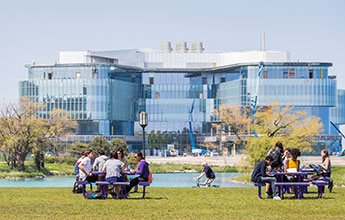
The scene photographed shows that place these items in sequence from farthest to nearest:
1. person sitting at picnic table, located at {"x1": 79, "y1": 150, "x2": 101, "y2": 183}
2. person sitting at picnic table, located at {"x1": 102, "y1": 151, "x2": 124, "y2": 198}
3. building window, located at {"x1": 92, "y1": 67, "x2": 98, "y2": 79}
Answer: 1. building window, located at {"x1": 92, "y1": 67, "x2": 98, "y2": 79}
2. person sitting at picnic table, located at {"x1": 79, "y1": 150, "x2": 101, "y2": 183}
3. person sitting at picnic table, located at {"x1": 102, "y1": 151, "x2": 124, "y2": 198}

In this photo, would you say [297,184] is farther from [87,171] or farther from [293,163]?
[87,171]

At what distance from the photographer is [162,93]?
144500 millimetres

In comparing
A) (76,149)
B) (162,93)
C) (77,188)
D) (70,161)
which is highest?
(162,93)


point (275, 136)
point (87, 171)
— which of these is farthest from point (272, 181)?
point (275, 136)

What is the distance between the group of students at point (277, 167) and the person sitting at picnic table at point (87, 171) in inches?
223

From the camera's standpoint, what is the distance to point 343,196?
23172 mm

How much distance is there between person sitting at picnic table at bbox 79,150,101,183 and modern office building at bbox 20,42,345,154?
106m

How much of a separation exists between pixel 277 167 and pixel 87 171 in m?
6.68

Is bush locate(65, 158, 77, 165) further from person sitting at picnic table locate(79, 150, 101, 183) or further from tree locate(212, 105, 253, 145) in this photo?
person sitting at picnic table locate(79, 150, 101, 183)

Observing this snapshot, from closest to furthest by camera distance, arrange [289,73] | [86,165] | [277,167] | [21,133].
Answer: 1. [86,165]
2. [277,167]
3. [21,133]
4. [289,73]

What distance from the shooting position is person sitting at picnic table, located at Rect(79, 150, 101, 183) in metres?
23.6

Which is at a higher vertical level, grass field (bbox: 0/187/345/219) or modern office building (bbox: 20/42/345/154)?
modern office building (bbox: 20/42/345/154)

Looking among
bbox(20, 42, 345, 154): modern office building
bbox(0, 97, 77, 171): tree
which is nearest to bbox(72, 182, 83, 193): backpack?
bbox(0, 97, 77, 171): tree

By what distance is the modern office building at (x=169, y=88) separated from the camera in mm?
133375
